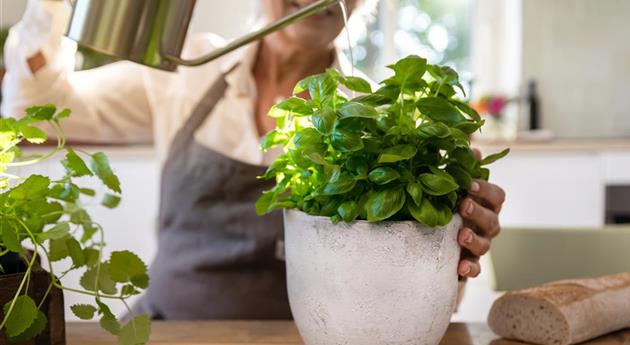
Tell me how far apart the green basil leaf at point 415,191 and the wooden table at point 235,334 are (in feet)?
0.83

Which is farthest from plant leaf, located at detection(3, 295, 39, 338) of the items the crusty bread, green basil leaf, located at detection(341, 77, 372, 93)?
the crusty bread

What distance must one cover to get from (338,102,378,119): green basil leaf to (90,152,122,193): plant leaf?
0.73ft

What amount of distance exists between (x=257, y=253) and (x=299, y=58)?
41 cm

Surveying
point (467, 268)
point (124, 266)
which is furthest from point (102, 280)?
point (467, 268)

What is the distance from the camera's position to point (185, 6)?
0.70 m

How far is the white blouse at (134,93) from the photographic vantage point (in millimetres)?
1277

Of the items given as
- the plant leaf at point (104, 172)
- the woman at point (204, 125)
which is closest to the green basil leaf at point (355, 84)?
the plant leaf at point (104, 172)

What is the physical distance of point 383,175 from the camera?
23.0 inches

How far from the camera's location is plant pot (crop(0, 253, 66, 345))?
0.62 meters

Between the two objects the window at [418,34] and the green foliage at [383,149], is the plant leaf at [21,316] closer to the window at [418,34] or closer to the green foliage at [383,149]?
the green foliage at [383,149]

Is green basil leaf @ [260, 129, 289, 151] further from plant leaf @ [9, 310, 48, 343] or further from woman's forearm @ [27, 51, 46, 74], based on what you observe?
woman's forearm @ [27, 51, 46, 74]

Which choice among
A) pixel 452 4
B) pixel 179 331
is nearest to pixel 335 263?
pixel 179 331

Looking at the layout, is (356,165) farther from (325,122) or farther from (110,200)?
(110,200)

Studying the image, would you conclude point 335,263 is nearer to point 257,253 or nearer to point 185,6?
point 185,6
